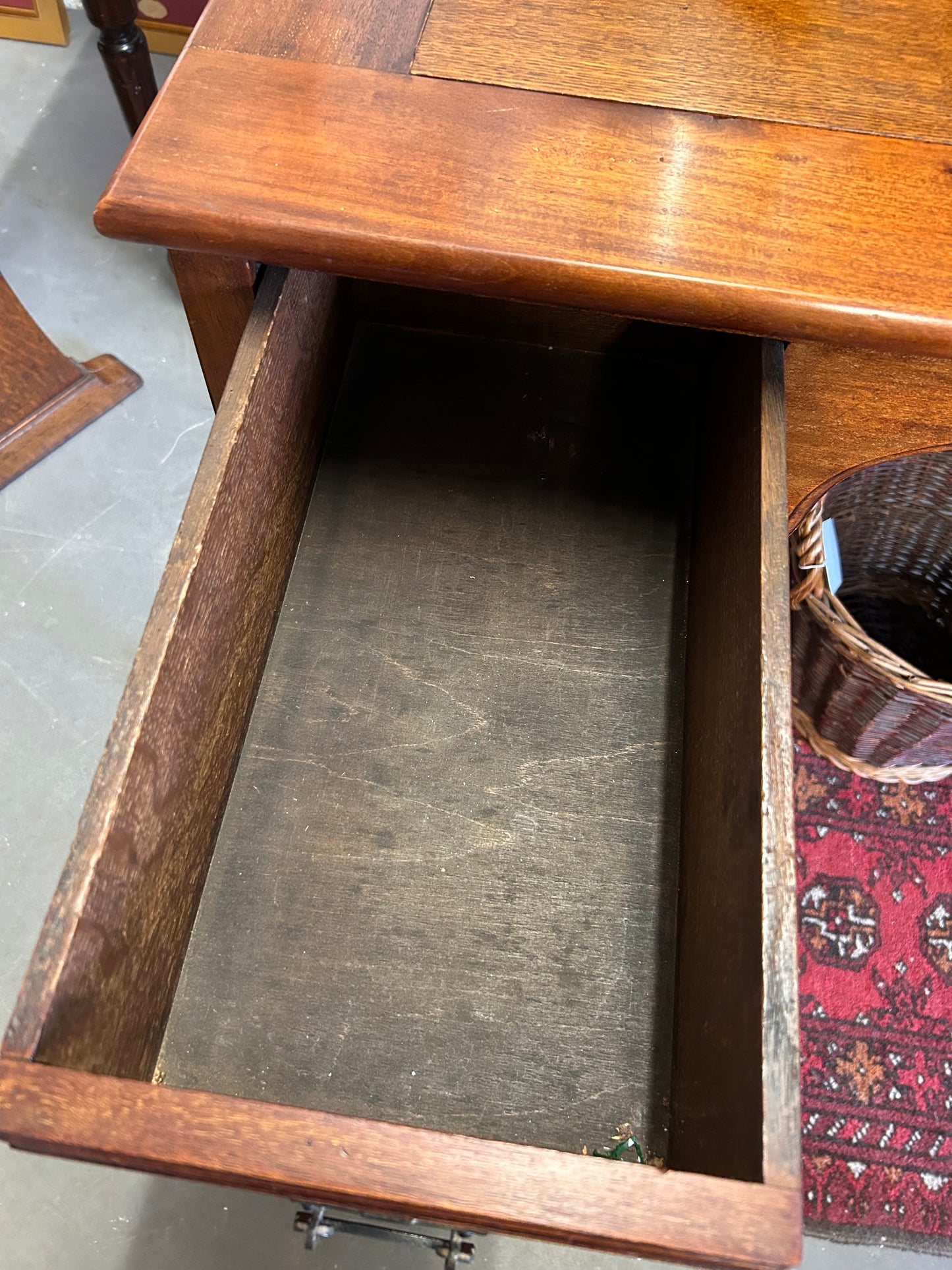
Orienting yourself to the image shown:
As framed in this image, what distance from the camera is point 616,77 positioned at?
642 millimetres

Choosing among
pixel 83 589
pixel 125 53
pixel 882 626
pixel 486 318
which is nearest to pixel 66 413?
pixel 83 589

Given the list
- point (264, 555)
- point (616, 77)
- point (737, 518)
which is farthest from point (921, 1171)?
point (616, 77)

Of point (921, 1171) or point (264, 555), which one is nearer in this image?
point (264, 555)

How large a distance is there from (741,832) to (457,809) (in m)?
0.23

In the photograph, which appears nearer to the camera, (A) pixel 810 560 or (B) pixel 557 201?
(B) pixel 557 201

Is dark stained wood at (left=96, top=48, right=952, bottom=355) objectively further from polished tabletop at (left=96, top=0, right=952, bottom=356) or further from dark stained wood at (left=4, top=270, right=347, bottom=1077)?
dark stained wood at (left=4, top=270, right=347, bottom=1077)

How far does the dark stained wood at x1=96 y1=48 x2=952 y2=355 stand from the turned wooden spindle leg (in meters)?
0.83

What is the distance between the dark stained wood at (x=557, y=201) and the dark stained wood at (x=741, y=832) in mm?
103

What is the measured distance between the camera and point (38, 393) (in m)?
1.37

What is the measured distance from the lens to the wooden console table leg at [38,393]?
52.6 inches

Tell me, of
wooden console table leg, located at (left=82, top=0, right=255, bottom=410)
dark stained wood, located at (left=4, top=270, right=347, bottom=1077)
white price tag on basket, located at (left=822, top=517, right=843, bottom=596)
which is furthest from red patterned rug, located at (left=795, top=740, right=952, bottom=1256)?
wooden console table leg, located at (left=82, top=0, right=255, bottom=410)

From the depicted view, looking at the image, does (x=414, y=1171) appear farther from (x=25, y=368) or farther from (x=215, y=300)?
(x=25, y=368)

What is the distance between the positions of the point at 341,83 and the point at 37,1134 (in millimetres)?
589

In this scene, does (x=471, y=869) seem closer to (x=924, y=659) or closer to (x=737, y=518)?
(x=737, y=518)
